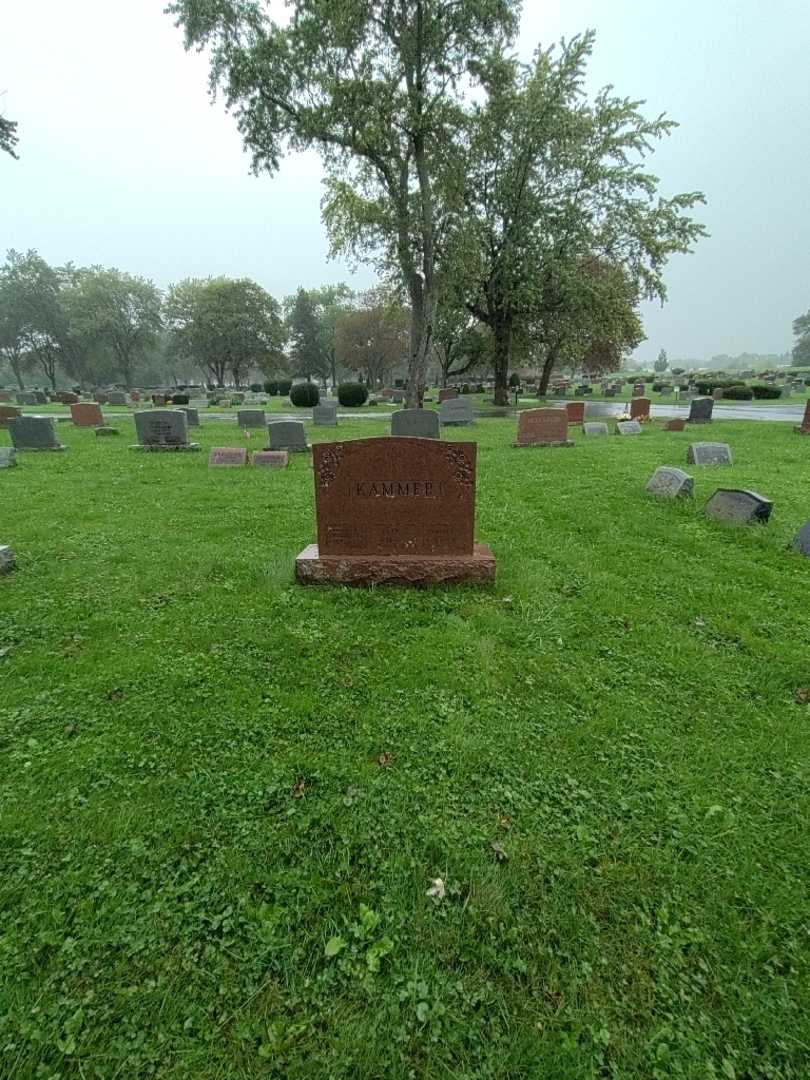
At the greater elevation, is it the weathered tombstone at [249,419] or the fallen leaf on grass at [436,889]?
the weathered tombstone at [249,419]

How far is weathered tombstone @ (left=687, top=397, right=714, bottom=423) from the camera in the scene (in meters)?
17.1

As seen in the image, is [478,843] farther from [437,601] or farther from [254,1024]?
[437,601]

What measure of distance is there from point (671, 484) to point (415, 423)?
675 cm

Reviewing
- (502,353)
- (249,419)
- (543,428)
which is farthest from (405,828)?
(502,353)

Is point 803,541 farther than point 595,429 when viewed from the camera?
No

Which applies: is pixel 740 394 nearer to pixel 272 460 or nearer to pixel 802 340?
pixel 272 460

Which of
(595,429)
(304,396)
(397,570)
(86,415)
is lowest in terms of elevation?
(397,570)

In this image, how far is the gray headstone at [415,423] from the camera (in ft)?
39.1

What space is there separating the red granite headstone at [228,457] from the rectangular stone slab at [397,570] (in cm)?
640

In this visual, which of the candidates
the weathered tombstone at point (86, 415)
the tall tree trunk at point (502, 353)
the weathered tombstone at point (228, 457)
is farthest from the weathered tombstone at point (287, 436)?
the tall tree trunk at point (502, 353)

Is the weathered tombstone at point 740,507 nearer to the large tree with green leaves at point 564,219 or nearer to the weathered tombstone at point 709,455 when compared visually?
the weathered tombstone at point 709,455

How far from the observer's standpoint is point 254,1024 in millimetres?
1461

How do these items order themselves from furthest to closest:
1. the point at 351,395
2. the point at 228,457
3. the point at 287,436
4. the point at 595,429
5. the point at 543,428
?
the point at 351,395
the point at 595,429
the point at 543,428
the point at 287,436
the point at 228,457

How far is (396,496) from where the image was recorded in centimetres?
412
